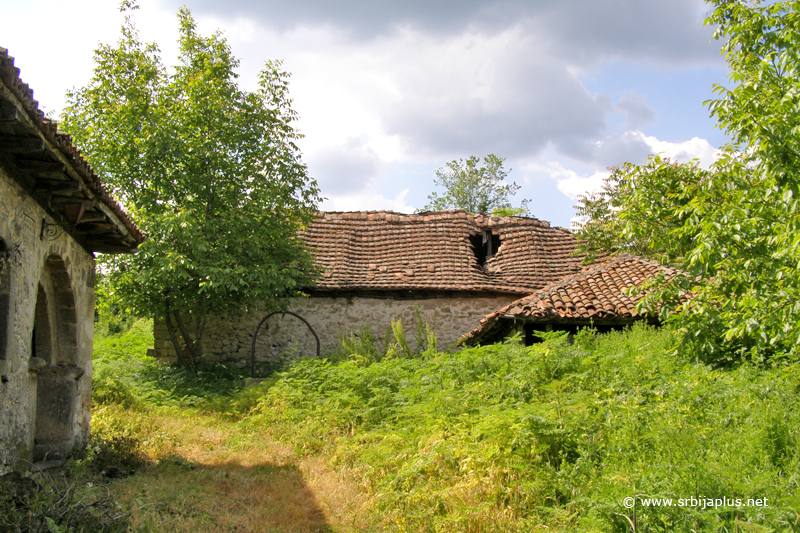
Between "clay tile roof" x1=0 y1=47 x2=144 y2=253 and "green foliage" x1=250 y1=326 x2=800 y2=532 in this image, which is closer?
"green foliage" x1=250 y1=326 x2=800 y2=532

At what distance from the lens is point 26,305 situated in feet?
17.7

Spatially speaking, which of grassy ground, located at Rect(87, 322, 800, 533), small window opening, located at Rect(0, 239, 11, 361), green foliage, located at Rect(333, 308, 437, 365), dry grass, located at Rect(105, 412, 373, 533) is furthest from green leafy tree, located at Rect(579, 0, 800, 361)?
small window opening, located at Rect(0, 239, 11, 361)

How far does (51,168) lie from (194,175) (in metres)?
8.33

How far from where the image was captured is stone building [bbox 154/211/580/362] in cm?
1534

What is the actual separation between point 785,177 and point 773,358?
2343mm

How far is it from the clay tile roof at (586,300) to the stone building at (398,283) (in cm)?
269

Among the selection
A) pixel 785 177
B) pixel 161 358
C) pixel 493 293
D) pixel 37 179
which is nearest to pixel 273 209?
pixel 161 358

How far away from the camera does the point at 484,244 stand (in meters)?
18.4

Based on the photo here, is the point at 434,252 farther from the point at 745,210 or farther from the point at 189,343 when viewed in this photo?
the point at 745,210

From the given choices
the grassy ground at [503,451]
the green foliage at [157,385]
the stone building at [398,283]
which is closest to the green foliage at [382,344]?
the stone building at [398,283]

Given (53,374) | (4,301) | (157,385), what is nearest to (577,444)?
(4,301)

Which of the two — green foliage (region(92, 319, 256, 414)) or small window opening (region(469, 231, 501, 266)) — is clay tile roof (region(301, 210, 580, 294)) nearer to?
small window opening (region(469, 231, 501, 266))

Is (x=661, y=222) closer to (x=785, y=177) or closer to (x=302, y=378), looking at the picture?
(x=785, y=177)

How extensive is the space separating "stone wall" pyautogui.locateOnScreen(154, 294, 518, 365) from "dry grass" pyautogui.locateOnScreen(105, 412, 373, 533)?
6.83 m
